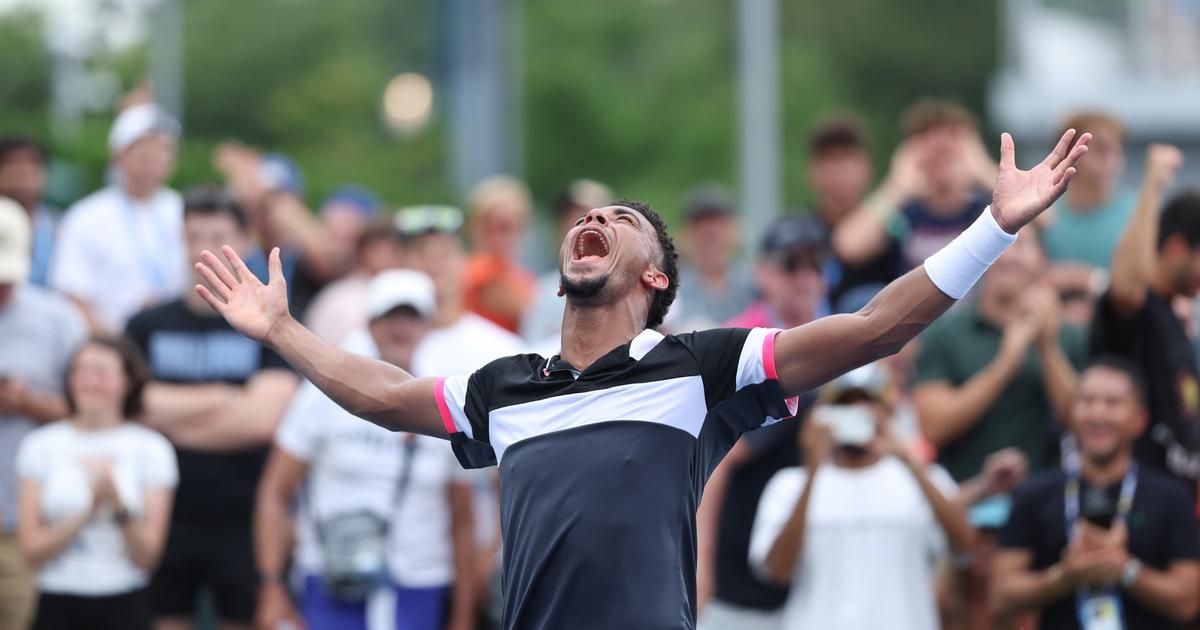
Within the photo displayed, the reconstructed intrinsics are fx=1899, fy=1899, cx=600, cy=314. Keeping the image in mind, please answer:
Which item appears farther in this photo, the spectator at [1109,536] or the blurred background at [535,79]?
the blurred background at [535,79]

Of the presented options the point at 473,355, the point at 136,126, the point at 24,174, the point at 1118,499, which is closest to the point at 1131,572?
the point at 1118,499

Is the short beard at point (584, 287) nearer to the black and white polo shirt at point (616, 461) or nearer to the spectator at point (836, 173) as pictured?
the black and white polo shirt at point (616, 461)

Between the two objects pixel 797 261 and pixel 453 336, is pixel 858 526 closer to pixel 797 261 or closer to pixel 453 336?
pixel 797 261

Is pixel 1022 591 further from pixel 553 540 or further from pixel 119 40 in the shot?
pixel 119 40

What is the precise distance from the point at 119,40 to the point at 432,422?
161 feet

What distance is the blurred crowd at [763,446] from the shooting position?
8492 millimetres

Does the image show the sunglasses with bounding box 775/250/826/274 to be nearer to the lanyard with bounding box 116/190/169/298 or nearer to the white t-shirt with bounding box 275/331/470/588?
the white t-shirt with bounding box 275/331/470/588

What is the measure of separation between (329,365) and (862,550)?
3525 millimetres

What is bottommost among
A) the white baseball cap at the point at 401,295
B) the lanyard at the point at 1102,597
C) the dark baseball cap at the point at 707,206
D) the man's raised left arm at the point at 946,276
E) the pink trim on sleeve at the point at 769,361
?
the lanyard at the point at 1102,597

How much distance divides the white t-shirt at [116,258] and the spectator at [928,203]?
386cm

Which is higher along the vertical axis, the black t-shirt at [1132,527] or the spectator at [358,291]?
the spectator at [358,291]

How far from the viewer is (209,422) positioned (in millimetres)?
9805

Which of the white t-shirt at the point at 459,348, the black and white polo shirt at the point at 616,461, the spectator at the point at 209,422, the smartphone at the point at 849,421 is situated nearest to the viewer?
the black and white polo shirt at the point at 616,461

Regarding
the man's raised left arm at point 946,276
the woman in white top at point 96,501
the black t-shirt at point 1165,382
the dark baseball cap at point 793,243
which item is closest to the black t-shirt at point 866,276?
the dark baseball cap at point 793,243
